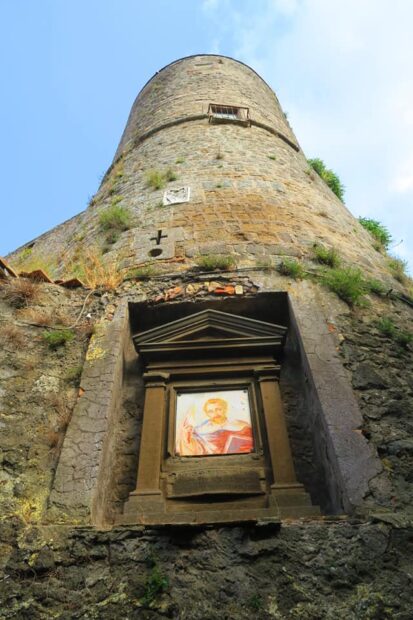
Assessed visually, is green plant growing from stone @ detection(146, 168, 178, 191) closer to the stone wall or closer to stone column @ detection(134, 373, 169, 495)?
stone column @ detection(134, 373, 169, 495)

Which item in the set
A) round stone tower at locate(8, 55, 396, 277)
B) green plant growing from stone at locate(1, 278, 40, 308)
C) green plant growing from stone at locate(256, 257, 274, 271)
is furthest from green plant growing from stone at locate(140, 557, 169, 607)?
round stone tower at locate(8, 55, 396, 277)

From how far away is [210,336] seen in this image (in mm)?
4703

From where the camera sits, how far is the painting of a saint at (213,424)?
3832 millimetres

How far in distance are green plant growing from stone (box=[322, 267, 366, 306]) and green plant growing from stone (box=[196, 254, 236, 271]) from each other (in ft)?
3.18

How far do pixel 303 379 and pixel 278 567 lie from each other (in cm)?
188

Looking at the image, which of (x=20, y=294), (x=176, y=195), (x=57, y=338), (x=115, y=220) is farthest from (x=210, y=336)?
(x=176, y=195)

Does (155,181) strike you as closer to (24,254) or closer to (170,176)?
(170,176)

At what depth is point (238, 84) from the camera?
1224cm

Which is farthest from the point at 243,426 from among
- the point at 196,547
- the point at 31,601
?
the point at 31,601

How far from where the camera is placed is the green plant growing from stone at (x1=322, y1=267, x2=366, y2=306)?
4.90 metres

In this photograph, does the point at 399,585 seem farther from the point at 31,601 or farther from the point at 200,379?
the point at 200,379

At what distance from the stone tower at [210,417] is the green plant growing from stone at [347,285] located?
2 centimetres

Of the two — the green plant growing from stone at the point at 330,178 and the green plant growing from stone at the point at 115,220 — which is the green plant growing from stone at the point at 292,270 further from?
the green plant growing from stone at the point at 330,178

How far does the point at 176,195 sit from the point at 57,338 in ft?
10.4
